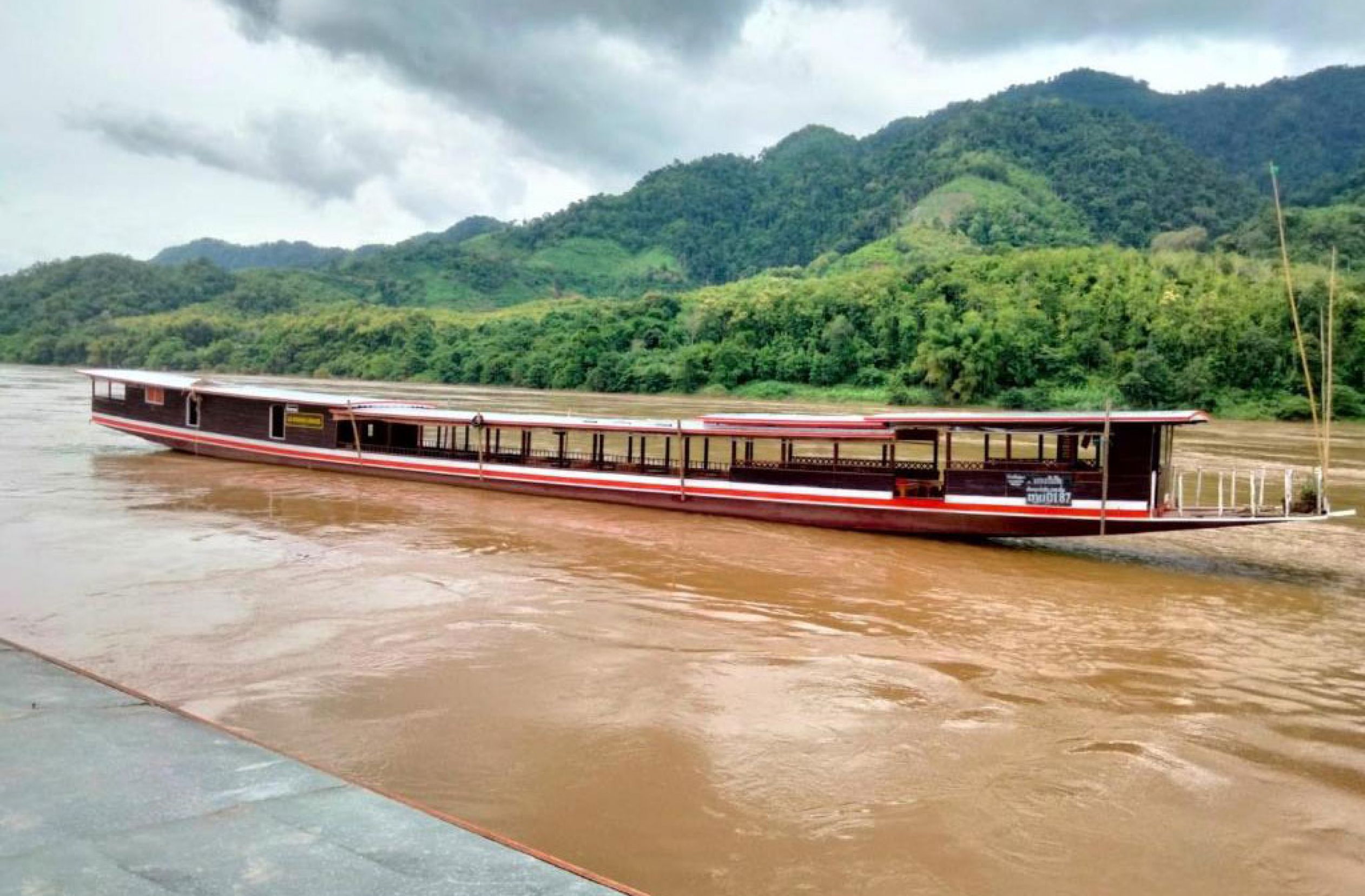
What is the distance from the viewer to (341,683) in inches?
299

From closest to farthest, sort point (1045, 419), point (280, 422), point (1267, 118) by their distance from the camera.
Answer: point (1045, 419) → point (280, 422) → point (1267, 118)

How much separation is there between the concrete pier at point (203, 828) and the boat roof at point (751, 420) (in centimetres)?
1209

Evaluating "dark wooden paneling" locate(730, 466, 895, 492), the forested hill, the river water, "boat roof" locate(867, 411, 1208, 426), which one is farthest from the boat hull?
the forested hill

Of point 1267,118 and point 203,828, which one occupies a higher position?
point 1267,118

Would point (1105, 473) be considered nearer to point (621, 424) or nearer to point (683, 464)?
point (683, 464)

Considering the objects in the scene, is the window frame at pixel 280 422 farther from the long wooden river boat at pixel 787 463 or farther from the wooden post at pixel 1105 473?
the wooden post at pixel 1105 473

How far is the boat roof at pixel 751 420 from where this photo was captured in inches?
549

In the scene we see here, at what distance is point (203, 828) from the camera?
3.44 m

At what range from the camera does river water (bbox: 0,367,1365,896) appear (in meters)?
5.36

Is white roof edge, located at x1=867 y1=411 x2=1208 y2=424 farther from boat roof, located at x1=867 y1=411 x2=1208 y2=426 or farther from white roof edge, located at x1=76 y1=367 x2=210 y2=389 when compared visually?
white roof edge, located at x1=76 y1=367 x2=210 y2=389

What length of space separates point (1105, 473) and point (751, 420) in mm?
6147

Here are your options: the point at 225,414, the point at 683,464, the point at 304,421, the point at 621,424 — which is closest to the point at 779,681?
the point at 683,464

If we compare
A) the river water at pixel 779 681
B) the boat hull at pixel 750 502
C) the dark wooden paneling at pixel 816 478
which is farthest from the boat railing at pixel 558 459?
the river water at pixel 779 681

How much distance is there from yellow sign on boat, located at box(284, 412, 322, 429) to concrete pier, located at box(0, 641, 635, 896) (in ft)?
62.6
